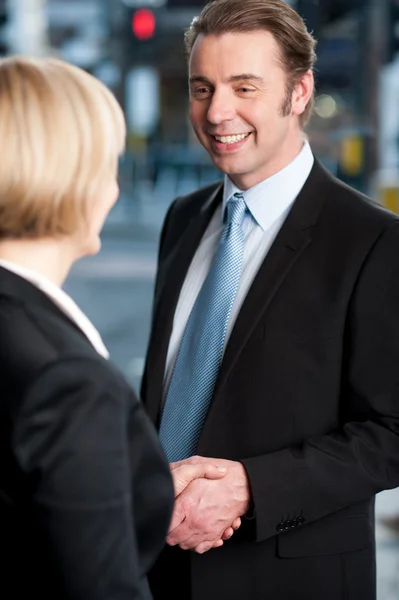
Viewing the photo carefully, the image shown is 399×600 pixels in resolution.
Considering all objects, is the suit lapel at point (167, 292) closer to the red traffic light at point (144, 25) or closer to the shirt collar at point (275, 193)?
the shirt collar at point (275, 193)

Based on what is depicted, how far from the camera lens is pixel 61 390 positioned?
126 cm

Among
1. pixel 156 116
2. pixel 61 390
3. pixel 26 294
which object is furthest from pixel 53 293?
pixel 156 116

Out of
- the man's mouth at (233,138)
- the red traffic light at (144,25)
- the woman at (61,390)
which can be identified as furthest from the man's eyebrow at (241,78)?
the red traffic light at (144,25)

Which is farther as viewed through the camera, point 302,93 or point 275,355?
point 302,93

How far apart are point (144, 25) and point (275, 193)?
1025 cm

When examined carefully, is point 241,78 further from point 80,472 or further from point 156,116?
point 156,116

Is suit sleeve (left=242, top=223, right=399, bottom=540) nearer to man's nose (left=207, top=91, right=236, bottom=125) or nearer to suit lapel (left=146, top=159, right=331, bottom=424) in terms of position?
suit lapel (left=146, top=159, right=331, bottom=424)

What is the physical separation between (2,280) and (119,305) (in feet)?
31.5

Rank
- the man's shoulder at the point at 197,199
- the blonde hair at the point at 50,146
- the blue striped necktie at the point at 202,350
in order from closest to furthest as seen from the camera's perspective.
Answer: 1. the blonde hair at the point at 50,146
2. the blue striped necktie at the point at 202,350
3. the man's shoulder at the point at 197,199

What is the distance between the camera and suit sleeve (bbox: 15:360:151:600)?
126cm

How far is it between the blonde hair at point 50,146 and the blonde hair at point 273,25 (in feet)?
2.98

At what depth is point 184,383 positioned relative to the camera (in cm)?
226

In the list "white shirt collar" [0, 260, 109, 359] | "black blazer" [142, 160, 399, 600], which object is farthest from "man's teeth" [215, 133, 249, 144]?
"white shirt collar" [0, 260, 109, 359]

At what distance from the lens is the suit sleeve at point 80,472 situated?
1.26 meters
